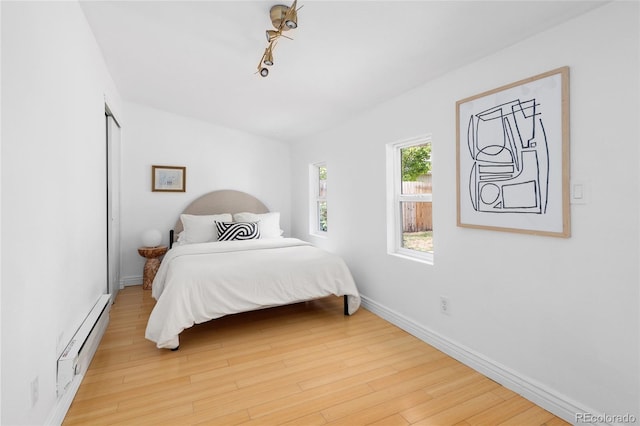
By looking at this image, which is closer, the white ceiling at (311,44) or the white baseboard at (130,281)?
the white ceiling at (311,44)

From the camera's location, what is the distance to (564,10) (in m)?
1.65

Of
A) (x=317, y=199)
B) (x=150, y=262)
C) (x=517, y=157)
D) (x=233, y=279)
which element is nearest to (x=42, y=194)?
(x=233, y=279)

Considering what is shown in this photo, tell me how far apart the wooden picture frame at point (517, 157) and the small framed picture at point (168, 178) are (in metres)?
3.79

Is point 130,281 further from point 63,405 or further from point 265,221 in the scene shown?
point 63,405

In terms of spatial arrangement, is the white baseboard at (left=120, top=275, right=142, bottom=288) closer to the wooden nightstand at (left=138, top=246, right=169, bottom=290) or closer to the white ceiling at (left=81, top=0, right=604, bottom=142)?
the wooden nightstand at (left=138, top=246, right=169, bottom=290)

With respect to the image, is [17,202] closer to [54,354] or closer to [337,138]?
[54,354]

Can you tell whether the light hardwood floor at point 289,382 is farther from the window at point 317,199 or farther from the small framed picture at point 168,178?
the small framed picture at point 168,178

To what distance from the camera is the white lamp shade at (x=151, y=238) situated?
4273 mm

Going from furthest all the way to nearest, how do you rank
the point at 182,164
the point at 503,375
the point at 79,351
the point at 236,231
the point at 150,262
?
1. the point at 182,164
2. the point at 150,262
3. the point at 236,231
4. the point at 503,375
5. the point at 79,351

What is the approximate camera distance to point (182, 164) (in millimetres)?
4742

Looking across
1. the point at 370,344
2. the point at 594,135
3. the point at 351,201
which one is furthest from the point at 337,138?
the point at 594,135

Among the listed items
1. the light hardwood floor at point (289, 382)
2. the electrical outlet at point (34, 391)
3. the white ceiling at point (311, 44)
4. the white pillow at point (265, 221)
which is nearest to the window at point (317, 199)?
the white pillow at point (265, 221)

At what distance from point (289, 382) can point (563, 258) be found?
176 centimetres

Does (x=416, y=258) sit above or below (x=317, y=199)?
below
